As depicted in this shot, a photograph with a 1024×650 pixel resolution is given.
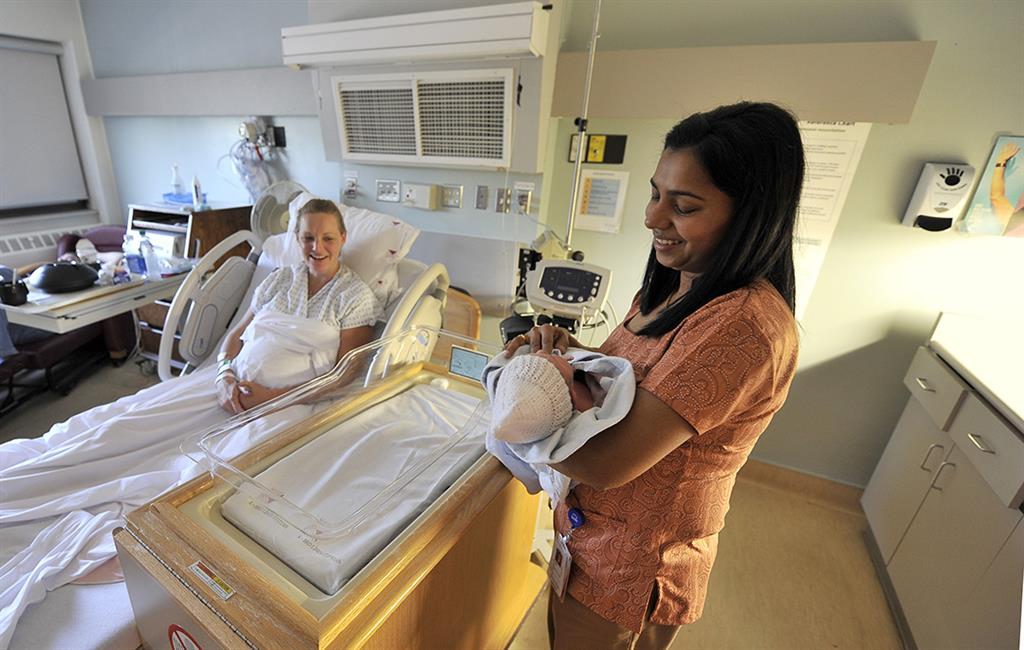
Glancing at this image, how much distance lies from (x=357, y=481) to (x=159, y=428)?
3.09 ft

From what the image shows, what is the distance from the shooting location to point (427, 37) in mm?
1767

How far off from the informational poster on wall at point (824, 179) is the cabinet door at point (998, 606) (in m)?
1.12

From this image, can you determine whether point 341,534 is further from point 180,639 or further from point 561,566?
point 561,566

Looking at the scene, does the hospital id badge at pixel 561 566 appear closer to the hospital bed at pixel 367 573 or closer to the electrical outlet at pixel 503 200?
the hospital bed at pixel 367 573

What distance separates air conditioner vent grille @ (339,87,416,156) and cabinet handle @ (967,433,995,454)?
7.82 feet

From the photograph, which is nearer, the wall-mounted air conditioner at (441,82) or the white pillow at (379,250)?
the wall-mounted air conditioner at (441,82)

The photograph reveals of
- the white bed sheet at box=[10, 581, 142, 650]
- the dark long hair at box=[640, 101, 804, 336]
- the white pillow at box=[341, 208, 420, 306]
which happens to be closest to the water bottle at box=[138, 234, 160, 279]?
the white pillow at box=[341, 208, 420, 306]

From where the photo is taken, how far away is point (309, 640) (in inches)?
24.5

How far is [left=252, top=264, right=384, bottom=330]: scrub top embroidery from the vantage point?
1683 mm

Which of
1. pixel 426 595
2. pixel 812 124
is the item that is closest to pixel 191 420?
pixel 426 595

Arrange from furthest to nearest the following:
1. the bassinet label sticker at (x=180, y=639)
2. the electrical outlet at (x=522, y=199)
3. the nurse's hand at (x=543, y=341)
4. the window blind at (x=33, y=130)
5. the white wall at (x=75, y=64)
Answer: the window blind at (x=33, y=130) → the white wall at (x=75, y=64) → the electrical outlet at (x=522, y=199) → the nurse's hand at (x=543, y=341) → the bassinet label sticker at (x=180, y=639)

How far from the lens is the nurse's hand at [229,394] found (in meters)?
1.53

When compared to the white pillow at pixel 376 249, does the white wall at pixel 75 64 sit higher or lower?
higher

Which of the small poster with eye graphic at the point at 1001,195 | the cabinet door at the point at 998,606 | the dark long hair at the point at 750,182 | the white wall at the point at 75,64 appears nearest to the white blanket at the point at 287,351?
the dark long hair at the point at 750,182
